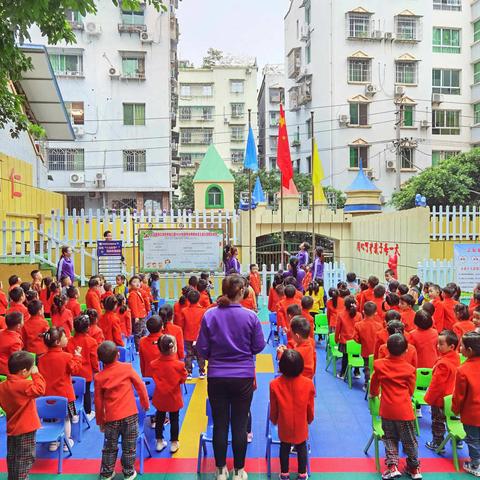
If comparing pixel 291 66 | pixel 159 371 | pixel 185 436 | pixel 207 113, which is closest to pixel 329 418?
pixel 185 436

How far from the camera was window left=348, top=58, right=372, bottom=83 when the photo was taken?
31219 mm

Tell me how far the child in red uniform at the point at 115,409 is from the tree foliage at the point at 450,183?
69.9ft

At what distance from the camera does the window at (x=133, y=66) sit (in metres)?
28.1

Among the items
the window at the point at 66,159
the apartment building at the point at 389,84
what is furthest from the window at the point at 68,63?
the apartment building at the point at 389,84

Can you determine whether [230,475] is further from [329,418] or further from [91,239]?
[91,239]

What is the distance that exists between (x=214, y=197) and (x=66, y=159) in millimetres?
10433

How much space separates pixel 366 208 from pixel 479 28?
19314 millimetres

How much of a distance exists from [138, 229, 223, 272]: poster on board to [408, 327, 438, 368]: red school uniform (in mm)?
7473

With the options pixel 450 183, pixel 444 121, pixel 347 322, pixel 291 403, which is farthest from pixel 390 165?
pixel 291 403

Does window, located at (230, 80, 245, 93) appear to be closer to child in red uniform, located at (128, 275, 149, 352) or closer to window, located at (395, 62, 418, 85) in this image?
window, located at (395, 62, 418, 85)

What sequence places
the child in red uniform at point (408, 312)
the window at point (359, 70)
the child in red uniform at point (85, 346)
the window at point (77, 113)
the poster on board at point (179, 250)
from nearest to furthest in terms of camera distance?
the child in red uniform at point (85, 346), the child in red uniform at point (408, 312), the poster on board at point (179, 250), the window at point (77, 113), the window at point (359, 70)

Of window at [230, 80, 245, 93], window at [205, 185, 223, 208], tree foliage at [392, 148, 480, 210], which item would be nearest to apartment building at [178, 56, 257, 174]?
window at [230, 80, 245, 93]

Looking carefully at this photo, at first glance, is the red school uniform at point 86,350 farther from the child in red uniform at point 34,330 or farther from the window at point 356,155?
the window at point 356,155

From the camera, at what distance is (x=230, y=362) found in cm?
396
